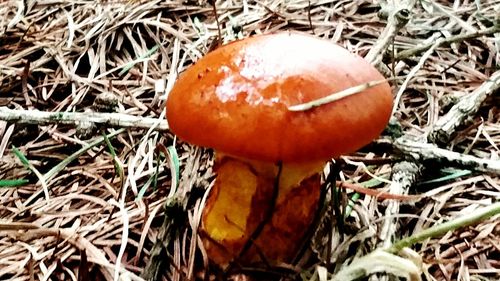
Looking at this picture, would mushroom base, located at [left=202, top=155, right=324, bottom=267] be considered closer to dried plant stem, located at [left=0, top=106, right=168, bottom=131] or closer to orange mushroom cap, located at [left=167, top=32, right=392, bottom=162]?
orange mushroom cap, located at [left=167, top=32, right=392, bottom=162]

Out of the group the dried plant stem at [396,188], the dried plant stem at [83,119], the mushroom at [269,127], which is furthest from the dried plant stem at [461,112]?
the dried plant stem at [83,119]

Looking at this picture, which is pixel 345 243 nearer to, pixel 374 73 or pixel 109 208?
pixel 374 73

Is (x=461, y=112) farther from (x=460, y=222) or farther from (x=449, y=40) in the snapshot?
(x=460, y=222)

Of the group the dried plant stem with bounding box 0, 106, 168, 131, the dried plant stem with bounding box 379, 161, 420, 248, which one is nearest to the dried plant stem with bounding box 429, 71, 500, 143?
the dried plant stem with bounding box 379, 161, 420, 248

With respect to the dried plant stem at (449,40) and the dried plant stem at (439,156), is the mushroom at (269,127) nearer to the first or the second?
the dried plant stem at (439,156)

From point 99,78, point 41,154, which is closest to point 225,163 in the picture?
point 41,154
